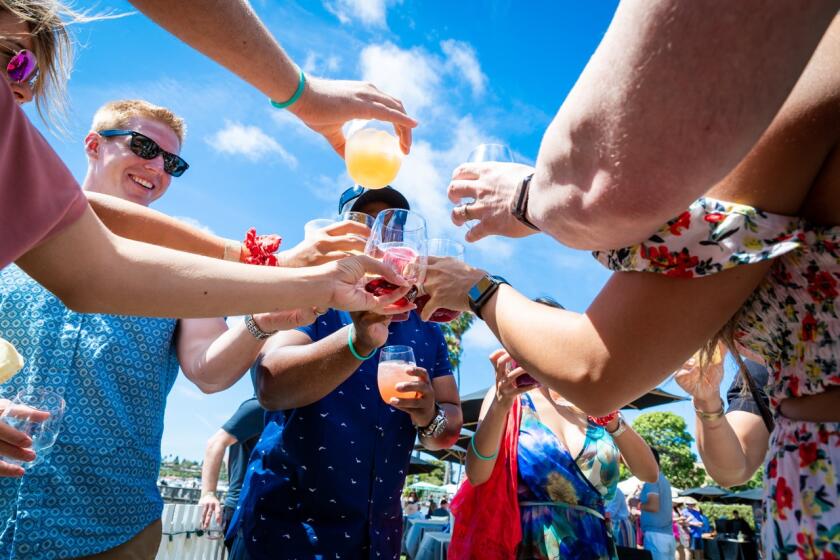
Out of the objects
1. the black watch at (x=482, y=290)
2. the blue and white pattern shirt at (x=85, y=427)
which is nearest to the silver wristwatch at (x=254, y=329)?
the blue and white pattern shirt at (x=85, y=427)

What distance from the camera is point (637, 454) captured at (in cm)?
395

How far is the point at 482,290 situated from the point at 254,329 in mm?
1327

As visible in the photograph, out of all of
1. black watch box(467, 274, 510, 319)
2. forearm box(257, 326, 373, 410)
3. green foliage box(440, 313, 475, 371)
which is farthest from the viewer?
green foliage box(440, 313, 475, 371)

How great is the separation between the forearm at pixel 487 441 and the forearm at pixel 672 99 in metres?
2.42

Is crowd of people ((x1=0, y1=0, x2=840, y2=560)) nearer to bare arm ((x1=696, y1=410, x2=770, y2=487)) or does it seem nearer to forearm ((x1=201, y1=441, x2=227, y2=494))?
bare arm ((x1=696, y1=410, x2=770, y2=487))

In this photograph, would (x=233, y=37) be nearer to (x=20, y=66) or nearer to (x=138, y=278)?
(x=20, y=66)

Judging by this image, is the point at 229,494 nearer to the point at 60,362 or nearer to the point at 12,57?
the point at 60,362

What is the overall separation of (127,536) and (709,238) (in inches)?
100

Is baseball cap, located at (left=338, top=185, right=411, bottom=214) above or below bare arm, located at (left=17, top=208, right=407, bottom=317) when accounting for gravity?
above

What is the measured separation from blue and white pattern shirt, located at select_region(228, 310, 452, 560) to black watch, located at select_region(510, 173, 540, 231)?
1582 mm

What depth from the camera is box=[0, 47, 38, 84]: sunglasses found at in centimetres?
160

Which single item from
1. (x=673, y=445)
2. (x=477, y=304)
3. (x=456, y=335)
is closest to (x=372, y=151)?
(x=477, y=304)

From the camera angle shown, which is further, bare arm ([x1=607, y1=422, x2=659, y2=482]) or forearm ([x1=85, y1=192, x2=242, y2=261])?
bare arm ([x1=607, y1=422, x2=659, y2=482])

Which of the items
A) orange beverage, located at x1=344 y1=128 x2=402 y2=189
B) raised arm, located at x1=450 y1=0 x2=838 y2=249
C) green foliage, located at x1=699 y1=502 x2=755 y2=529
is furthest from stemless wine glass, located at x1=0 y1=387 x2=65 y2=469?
green foliage, located at x1=699 y1=502 x2=755 y2=529
